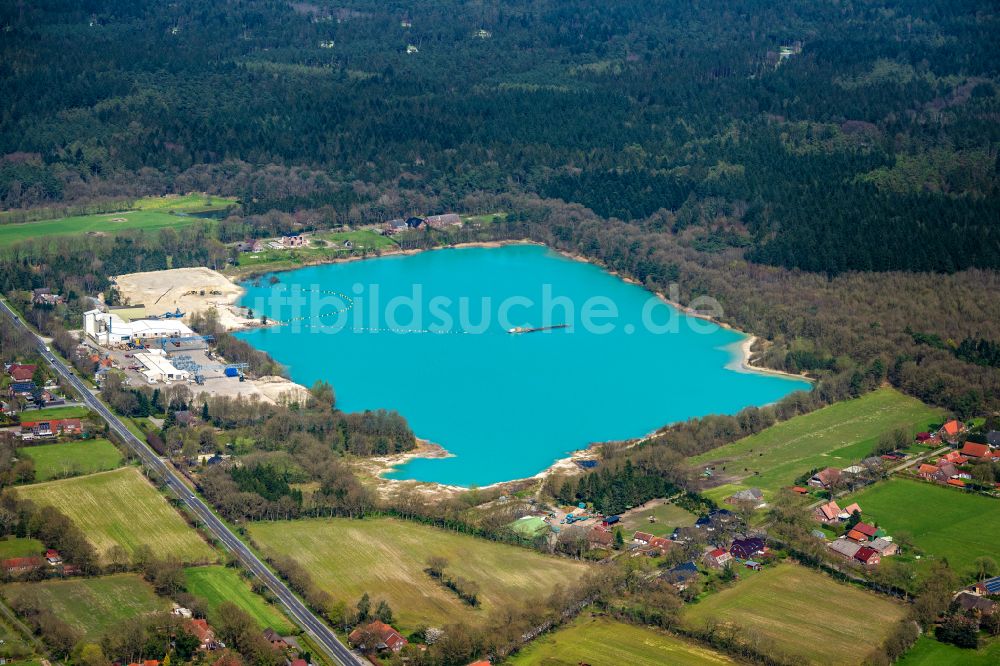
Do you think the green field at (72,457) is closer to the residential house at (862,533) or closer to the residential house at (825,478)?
the residential house at (825,478)

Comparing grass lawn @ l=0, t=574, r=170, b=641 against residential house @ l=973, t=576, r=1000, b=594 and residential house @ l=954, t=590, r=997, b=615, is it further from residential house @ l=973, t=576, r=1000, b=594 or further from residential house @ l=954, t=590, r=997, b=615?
residential house @ l=973, t=576, r=1000, b=594

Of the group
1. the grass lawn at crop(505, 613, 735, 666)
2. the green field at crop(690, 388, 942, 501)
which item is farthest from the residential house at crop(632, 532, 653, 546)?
the grass lawn at crop(505, 613, 735, 666)

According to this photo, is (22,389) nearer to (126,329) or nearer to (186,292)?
(126,329)

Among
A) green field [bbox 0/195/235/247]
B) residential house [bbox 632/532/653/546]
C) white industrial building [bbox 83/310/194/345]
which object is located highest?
green field [bbox 0/195/235/247]

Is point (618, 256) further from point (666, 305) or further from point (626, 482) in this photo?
point (626, 482)

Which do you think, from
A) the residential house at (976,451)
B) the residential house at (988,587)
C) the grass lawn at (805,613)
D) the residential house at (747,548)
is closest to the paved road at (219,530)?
the grass lawn at (805,613)

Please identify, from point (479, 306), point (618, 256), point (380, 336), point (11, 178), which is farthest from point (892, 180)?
point (11, 178)
